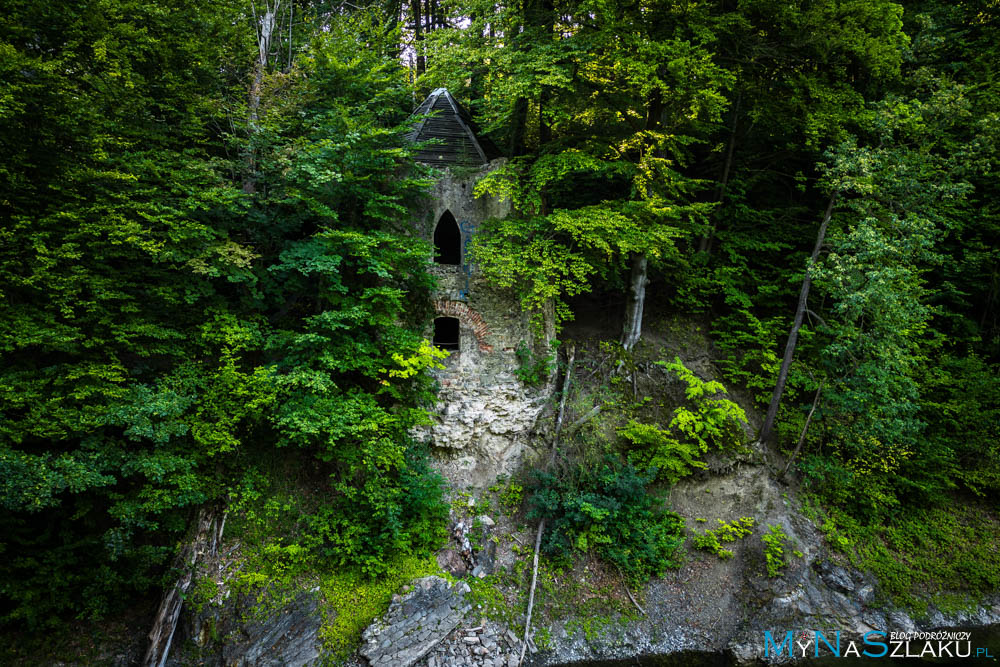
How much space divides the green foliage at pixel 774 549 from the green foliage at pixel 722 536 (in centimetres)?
34

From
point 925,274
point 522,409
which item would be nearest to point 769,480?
point 522,409

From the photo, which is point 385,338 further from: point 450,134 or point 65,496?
point 65,496

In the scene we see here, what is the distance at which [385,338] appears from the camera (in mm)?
8078

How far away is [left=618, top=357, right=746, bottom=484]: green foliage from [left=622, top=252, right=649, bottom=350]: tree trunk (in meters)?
1.56

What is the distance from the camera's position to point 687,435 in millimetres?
9047

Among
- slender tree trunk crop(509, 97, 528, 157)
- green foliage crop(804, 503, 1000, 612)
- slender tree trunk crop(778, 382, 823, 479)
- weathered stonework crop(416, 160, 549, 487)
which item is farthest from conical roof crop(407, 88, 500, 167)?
green foliage crop(804, 503, 1000, 612)

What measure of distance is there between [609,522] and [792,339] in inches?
230

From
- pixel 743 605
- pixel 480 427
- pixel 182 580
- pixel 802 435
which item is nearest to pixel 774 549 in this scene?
pixel 743 605

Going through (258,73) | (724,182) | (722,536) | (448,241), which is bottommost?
(722,536)

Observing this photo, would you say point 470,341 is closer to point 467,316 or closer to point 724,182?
point 467,316

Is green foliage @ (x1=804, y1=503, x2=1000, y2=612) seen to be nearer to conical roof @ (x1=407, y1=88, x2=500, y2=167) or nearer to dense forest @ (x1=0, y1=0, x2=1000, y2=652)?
dense forest @ (x1=0, y1=0, x2=1000, y2=652)

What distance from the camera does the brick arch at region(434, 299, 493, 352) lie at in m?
9.30

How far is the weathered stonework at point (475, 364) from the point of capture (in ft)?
30.1

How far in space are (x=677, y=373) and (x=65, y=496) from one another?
477 inches
